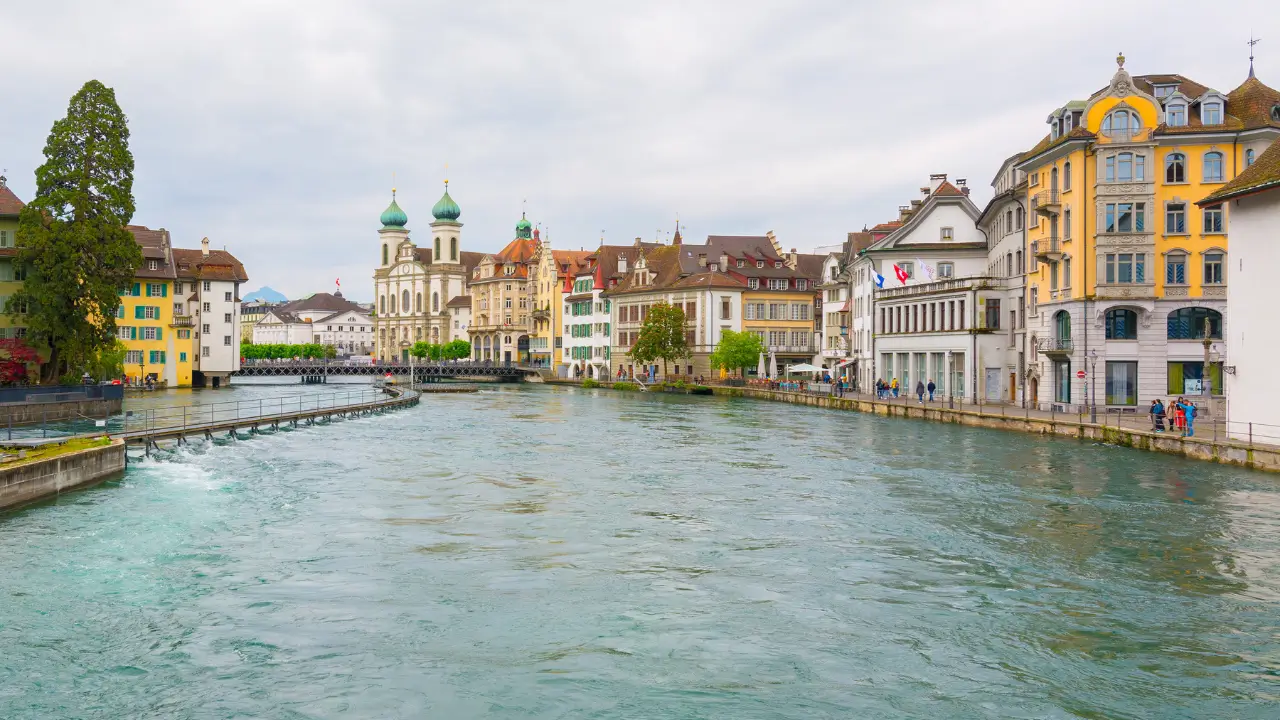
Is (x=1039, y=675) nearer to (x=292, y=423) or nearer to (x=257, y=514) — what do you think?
(x=257, y=514)

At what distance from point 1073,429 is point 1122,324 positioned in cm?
785

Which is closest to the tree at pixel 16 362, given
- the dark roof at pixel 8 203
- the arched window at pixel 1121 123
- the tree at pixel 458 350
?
the dark roof at pixel 8 203

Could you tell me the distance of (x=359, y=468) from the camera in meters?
35.8

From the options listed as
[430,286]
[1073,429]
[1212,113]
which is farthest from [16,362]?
[430,286]

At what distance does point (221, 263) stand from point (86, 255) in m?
47.7

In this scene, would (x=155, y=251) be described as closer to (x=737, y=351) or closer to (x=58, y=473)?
(x=737, y=351)

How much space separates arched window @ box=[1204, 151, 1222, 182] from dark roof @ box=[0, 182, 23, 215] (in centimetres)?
6407

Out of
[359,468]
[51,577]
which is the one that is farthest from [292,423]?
[51,577]

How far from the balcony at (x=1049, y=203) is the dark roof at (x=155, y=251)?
228ft

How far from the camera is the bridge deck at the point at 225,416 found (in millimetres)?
40003

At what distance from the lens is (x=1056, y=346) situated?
170ft

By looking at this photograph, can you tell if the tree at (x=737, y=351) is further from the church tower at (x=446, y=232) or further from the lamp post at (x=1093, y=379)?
the church tower at (x=446, y=232)

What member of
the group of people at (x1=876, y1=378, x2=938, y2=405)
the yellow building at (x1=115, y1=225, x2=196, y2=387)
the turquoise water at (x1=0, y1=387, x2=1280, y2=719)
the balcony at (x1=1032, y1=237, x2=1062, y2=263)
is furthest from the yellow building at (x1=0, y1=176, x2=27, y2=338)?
the balcony at (x1=1032, y1=237, x2=1062, y2=263)

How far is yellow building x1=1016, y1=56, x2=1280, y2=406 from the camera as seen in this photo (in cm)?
4803
